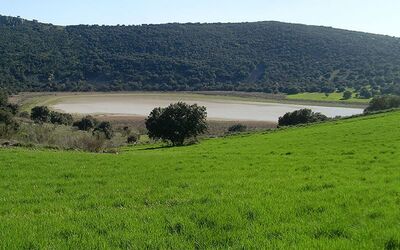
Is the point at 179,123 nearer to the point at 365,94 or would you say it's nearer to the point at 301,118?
the point at 301,118

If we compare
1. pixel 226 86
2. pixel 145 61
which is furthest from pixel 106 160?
pixel 145 61

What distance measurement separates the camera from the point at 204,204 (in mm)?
11867

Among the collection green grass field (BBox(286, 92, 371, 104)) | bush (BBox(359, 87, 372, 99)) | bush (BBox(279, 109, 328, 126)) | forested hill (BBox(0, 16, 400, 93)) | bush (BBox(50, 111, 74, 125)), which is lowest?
bush (BBox(50, 111, 74, 125))

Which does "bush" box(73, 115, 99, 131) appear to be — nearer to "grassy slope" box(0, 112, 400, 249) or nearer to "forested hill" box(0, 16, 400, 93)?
"grassy slope" box(0, 112, 400, 249)

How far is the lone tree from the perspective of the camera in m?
54.6

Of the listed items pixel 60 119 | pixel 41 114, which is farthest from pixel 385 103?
pixel 41 114

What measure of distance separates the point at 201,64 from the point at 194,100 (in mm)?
55808

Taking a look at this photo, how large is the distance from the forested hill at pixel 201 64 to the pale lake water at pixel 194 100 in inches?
1070

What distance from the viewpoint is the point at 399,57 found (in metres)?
179

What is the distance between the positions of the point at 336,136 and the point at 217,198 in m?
24.9

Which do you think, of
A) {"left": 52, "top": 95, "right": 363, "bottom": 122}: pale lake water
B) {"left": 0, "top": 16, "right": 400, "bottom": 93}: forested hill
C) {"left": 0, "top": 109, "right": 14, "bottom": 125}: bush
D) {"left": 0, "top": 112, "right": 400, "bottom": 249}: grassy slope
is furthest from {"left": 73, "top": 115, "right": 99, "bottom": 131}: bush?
{"left": 0, "top": 16, "right": 400, "bottom": 93}: forested hill

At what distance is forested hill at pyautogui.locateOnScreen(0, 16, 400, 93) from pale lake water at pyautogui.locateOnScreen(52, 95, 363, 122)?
89.2 feet

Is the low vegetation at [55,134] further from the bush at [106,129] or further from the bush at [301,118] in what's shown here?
the bush at [301,118]

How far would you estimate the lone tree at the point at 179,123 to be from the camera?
54625 mm
